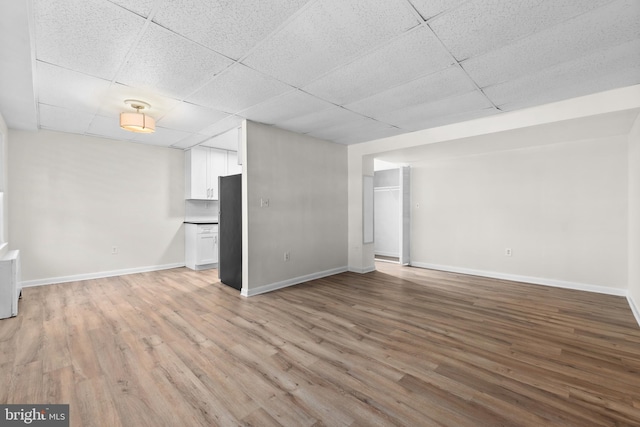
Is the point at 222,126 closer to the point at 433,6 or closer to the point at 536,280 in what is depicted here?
the point at 433,6

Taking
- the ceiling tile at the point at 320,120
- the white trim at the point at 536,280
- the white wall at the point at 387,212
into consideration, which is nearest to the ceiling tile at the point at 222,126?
the ceiling tile at the point at 320,120

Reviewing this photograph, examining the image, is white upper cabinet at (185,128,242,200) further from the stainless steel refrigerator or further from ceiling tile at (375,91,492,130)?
ceiling tile at (375,91,492,130)

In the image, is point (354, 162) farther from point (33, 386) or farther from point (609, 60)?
point (33, 386)

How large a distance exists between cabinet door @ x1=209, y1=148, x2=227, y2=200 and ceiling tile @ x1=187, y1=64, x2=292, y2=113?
2.65m

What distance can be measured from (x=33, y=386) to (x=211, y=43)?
2688 mm

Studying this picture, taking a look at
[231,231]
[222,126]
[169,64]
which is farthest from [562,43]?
[231,231]

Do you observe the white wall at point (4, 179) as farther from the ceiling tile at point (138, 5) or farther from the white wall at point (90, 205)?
the ceiling tile at point (138, 5)

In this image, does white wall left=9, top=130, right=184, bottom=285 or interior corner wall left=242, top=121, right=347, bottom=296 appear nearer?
interior corner wall left=242, top=121, right=347, bottom=296

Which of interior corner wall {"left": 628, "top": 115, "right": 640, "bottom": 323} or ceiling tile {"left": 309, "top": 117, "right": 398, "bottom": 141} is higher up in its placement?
ceiling tile {"left": 309, "top": 117, "right": 398, "bottom": 141}

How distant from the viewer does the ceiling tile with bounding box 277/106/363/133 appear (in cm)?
371

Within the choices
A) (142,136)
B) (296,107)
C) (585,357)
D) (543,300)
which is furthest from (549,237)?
(142,136)

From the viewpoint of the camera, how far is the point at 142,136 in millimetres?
5000

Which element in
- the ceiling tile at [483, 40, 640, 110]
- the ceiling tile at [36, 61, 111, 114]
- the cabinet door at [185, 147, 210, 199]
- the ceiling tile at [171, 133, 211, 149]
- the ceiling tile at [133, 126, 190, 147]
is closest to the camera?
the ceiling tile at [483, 40, 640, 110]

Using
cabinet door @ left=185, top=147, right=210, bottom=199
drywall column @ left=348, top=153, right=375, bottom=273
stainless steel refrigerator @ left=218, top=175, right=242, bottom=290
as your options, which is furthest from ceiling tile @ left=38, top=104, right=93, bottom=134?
drywall column @ left=348, top=153, right=375, bottom=273
